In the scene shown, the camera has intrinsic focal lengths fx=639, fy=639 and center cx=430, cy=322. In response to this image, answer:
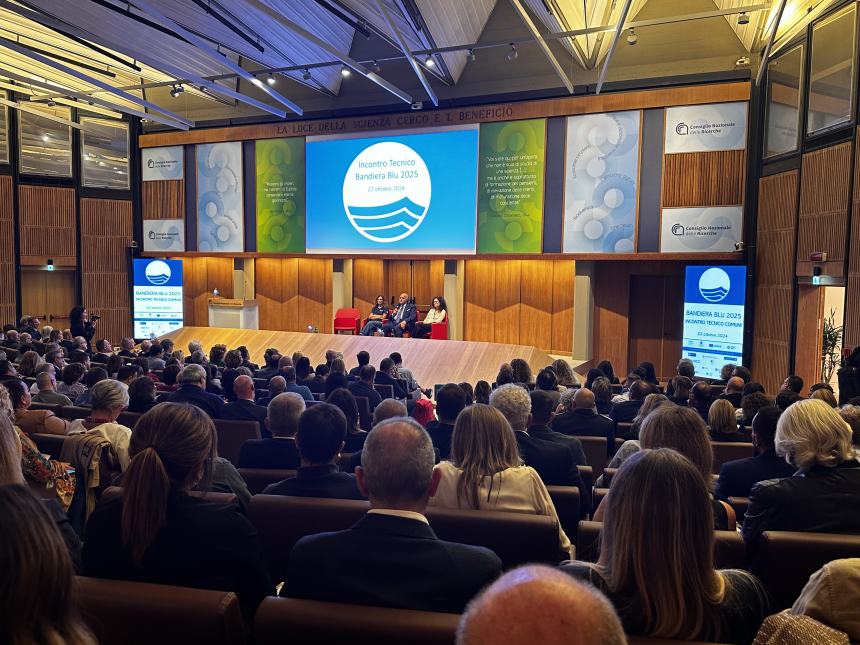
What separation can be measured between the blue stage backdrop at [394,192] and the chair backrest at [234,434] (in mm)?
8854

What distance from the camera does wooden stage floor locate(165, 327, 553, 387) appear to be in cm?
1041

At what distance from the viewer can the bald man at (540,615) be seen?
2.46ft

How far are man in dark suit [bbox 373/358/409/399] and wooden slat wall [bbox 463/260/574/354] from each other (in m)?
6.54

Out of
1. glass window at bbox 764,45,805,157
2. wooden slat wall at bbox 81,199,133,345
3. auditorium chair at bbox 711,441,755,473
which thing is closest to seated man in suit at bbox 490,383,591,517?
auditorium chair at bbox 711,441,755,473

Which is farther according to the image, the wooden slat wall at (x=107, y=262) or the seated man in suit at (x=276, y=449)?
the wooden slat wall at (x=107, y=262)

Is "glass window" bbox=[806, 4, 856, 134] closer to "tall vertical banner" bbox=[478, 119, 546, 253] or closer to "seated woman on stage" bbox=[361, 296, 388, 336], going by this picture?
"tall vertical banner" bbox=[478, 119, 546, 253]

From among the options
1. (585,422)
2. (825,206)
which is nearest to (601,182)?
(825,206)

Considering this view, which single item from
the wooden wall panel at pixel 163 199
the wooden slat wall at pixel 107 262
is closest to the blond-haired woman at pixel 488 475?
the wooden wall panel at pixel 163 199

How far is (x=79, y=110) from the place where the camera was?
1562 cm

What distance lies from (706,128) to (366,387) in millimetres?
8224

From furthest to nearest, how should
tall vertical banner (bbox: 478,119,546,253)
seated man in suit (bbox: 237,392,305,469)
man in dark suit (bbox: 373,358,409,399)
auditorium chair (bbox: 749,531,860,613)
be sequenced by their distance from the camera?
tall vertical banner (bbox: 478,119,546,253)
man in dark suit (bbox: 373,358,409,399)
seated man in suit (bbox: 237,392,305,469)
auditorium chair (bbox: 749,531,860,613)

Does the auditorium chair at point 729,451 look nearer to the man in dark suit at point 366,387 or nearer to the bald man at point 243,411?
the man in dark suit at point 366,387

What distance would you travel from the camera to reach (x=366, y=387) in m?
6.21

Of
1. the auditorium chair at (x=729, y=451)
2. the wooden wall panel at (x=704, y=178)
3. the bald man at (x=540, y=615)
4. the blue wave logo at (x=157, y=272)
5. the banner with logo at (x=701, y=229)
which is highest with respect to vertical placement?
the wooden wall panel at (x=704, y=178)
